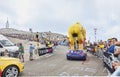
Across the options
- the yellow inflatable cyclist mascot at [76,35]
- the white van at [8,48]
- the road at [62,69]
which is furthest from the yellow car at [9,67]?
the yellow inflatable cyclist mascot at [76,35]

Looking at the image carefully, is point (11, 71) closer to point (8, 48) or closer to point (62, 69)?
point (62, 69)

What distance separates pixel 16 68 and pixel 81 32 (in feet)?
45.3

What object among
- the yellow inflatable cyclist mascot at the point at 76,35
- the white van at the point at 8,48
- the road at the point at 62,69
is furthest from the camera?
the yellow inflatable cyclist mascot at the point at 76,35

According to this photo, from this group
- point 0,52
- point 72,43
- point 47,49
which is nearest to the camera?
point 0,52

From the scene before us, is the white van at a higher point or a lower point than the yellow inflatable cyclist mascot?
lower

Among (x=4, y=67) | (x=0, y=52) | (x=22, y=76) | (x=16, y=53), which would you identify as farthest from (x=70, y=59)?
(x=4, y=67)

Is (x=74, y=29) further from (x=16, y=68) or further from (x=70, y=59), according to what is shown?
(x=16, y=68)

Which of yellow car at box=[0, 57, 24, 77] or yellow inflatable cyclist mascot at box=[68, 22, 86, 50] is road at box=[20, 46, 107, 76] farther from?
yellow inflatable cyclist mascot at box=[68, 22, 86, 50]

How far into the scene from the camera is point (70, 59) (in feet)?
78.8

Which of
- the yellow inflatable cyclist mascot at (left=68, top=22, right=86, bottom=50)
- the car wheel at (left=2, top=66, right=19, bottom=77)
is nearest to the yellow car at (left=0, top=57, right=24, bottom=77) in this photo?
the car wheel at (left=2, top=66, right=19, bottom=77)

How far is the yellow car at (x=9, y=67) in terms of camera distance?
12.4m

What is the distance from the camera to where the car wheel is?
490 inches

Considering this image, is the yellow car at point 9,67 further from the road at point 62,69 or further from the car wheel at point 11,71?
the road at point 62,69

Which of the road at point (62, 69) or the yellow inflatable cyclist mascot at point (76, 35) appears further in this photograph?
the yellow inflatable cyclist mascot at point (76, 35)
